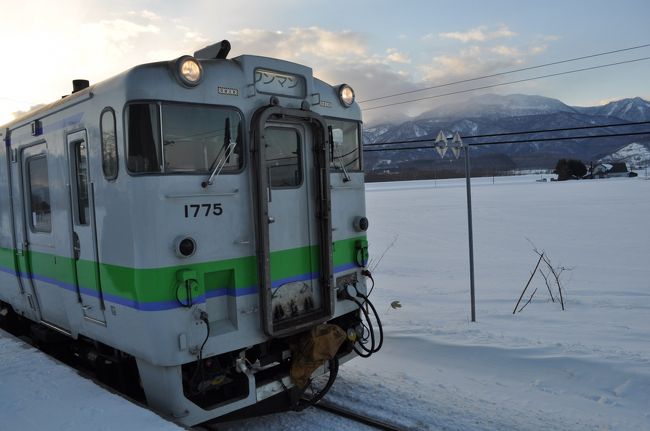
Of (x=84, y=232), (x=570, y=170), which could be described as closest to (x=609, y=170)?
(x=570, y=170)

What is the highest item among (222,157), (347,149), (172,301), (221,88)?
(221,88)

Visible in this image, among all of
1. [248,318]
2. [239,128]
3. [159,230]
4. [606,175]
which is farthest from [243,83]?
[606,175]

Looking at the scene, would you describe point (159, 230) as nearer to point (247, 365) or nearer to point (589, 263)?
point (247, 365)

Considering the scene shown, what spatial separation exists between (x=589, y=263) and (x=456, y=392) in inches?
424

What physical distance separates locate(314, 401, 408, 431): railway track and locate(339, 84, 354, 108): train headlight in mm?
3287

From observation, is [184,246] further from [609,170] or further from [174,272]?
[609,170]

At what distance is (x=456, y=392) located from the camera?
5832 mm

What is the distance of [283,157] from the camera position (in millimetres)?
5090

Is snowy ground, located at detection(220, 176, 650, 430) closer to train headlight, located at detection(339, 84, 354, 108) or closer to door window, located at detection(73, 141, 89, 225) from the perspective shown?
door window, located at detection(73, 141, 89, 225)

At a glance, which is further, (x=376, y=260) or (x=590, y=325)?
(x=376, y=260)

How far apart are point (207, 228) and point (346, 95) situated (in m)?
2.40

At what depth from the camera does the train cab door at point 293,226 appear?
15.3 feet

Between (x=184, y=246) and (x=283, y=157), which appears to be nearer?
(x=184, y=246)

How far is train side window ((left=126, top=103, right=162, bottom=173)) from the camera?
4164mm
